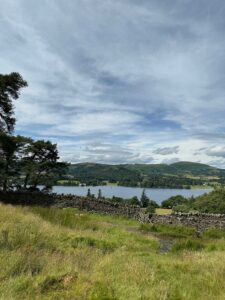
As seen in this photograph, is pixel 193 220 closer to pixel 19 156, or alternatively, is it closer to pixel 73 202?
pixel 73 202

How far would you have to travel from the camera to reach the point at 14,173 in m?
25.1

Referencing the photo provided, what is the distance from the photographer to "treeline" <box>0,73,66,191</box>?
21.3 meters

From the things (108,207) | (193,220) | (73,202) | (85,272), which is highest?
(73,202)

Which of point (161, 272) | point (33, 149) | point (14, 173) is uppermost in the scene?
point (33, 149)

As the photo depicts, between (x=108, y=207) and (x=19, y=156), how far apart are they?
8.98 meters

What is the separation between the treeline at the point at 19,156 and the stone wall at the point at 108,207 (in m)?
2.75

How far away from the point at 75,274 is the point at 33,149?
23.1 meters

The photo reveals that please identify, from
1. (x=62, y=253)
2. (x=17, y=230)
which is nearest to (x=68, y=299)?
(x=62, y=253)

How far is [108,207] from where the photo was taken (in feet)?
74.1

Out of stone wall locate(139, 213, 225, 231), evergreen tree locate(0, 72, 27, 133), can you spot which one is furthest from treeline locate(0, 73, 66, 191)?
stone wall locate(139, 213, 225, 231)

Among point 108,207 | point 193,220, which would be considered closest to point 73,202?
point 108,207

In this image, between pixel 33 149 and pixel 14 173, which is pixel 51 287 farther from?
pixel 33 149

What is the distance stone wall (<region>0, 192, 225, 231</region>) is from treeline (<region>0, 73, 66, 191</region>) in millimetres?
2748

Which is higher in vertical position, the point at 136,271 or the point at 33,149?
the point at 33,149
